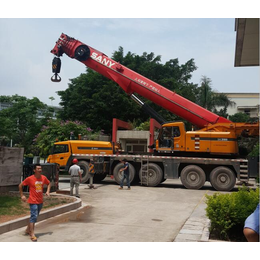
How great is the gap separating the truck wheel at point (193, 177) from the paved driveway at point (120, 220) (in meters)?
2.58

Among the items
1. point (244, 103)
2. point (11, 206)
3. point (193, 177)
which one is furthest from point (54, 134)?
point (244, 103)

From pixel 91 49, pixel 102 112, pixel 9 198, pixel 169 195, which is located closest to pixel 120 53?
pixel 102 112

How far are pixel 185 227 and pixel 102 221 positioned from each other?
2416mm

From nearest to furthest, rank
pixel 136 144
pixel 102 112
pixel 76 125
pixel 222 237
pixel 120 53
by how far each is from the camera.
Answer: pixel 222 237, pixel 76 125, pixel 136 144, pixel 102 112, pixel 120 53

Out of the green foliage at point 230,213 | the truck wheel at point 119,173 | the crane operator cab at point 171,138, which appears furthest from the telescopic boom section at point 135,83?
the green foliage at point 230,213

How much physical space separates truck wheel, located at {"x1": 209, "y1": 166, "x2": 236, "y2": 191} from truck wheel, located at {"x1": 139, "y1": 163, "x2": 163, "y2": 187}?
9.46ft

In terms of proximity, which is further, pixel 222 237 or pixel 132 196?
pixel 132 196

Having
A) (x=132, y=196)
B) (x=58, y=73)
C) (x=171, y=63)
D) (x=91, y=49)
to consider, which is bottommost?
(x=132, y=196)

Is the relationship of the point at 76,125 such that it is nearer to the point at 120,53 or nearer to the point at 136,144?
the point at 136,144

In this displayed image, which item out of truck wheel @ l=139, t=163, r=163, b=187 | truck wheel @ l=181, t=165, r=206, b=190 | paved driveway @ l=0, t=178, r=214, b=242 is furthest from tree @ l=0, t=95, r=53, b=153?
paved driveway @ l=0, t=178, r=214, b=242

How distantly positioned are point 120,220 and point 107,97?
28940mm

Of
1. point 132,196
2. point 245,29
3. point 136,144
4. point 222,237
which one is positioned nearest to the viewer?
point 245,29

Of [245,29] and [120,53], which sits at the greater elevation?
[120,53]

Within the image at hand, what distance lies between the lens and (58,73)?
20.4m
